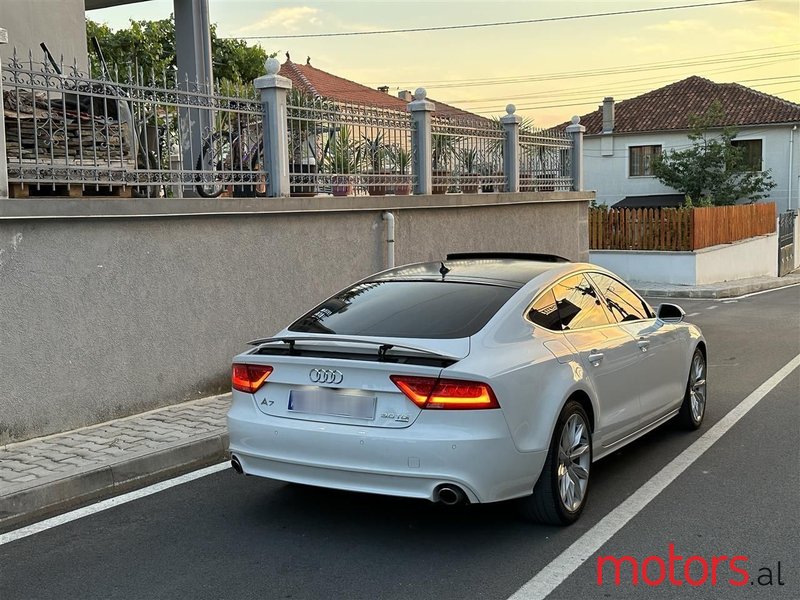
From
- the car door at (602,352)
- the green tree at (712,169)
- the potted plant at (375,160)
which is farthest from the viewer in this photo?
the green tree at (712,169)

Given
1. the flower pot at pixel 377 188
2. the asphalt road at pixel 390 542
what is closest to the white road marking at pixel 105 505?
the asphalt road at pixel 390 542

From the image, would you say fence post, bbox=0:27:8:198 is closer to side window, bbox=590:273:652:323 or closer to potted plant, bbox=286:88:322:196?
potted plant, bbox=286:88:322:196

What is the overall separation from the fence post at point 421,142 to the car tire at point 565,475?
6602 mm

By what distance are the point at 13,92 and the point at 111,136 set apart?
36.4 inches

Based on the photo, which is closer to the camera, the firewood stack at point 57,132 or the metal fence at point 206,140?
the firewood stack at point 57,132

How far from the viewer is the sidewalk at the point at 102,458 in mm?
5223

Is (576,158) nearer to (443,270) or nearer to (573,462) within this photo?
(443,270)

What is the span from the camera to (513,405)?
437cm

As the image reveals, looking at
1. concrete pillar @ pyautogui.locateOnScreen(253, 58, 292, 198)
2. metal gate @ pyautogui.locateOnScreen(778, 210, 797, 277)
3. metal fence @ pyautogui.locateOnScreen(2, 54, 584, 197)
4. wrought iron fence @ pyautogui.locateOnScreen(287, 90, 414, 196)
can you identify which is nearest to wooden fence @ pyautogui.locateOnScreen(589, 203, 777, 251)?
metal gate @ pyautogui.locateOnScreen(778, 210, 797, 277)

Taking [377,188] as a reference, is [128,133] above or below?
above

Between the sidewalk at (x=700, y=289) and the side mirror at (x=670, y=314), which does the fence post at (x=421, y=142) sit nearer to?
the side mirror at (x=670, y=314)

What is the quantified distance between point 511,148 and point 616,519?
355 inches

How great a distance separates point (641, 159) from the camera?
134 feet

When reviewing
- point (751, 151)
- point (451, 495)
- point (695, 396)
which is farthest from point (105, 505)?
point (751, 151)
